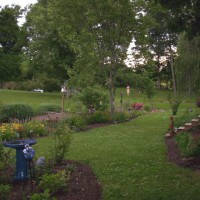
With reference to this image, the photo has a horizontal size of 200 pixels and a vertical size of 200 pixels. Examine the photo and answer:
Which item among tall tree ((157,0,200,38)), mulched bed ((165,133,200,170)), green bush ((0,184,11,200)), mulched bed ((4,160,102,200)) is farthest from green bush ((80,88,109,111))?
green bush ((0,184,11,200))

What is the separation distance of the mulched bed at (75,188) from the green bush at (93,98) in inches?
493

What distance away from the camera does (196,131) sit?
12641mm

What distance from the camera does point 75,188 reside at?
6.84 m

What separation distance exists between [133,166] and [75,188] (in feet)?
6.89

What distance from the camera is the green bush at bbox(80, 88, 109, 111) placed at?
20375 millimetres

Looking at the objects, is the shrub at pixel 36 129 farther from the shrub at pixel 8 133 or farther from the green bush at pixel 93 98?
the green bush at pixel 93 98

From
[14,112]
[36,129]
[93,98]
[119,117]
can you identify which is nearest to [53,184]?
[36,129]

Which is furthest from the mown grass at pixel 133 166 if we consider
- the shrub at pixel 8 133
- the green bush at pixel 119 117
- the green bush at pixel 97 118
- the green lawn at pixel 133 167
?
the green bush at pixel 119 117

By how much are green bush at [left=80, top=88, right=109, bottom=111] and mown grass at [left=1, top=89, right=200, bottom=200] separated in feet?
21.7

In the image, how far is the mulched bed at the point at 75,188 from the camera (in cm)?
638

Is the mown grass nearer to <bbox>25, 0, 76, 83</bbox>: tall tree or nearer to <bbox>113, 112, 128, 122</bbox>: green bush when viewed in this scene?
<bbox>113, 112, 128, 122</bbox>: green bush

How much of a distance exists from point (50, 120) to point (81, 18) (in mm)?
5063

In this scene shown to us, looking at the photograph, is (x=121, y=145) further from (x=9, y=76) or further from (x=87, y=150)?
Result: (x=9, y=76)

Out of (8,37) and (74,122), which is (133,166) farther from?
(8,37)
